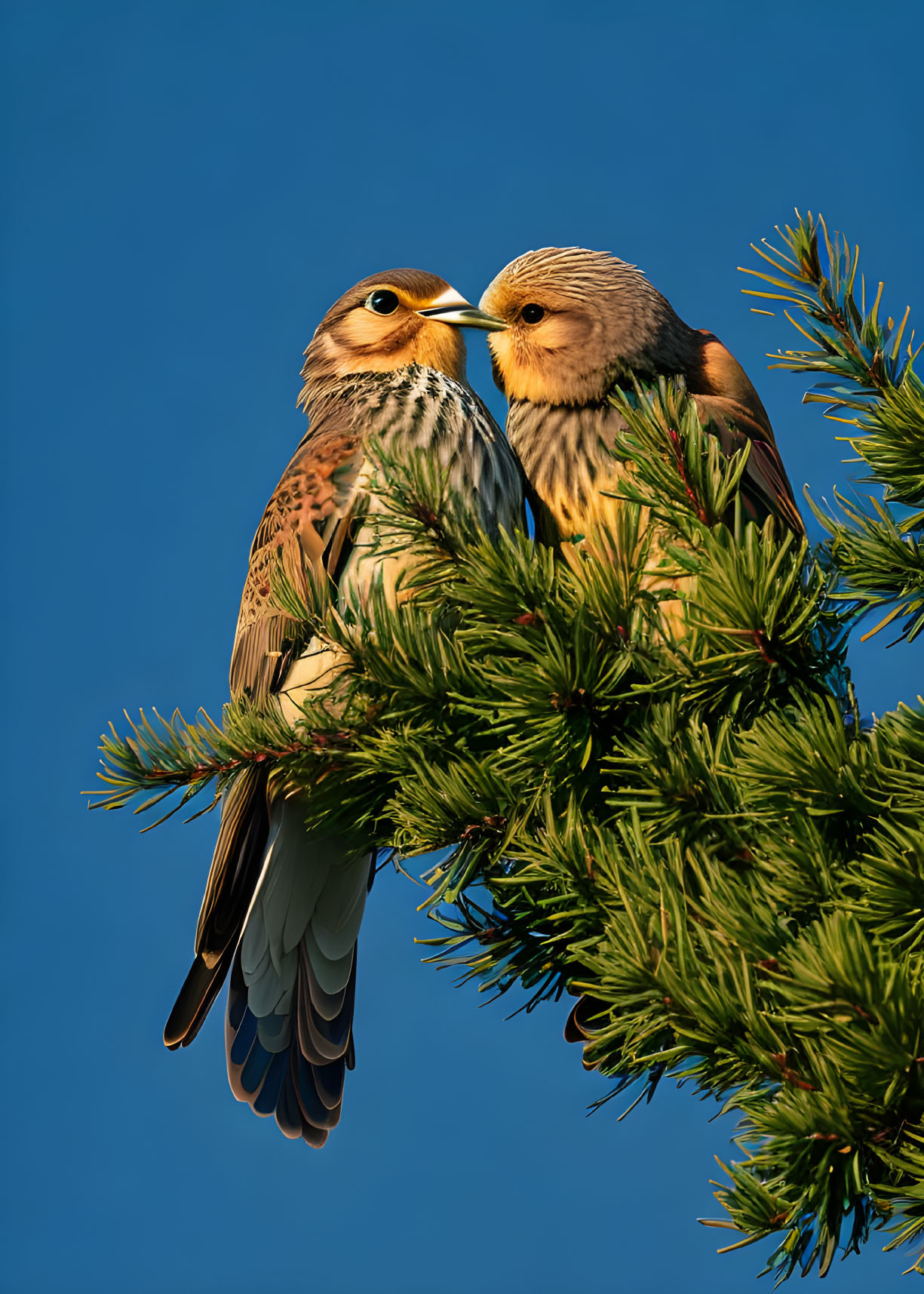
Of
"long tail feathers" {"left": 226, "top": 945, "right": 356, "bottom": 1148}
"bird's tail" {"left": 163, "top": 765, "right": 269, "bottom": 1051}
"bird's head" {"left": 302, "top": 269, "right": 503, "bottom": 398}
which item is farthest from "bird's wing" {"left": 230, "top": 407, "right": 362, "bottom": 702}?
"long tail feathers" {"left": 226, "top": 945, "right": 356, "bottom": 1148}

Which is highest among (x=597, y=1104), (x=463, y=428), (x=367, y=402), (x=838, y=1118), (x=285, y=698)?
(x=367, y=402)

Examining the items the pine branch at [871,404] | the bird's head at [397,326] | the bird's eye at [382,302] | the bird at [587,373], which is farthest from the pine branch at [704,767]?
the bird's eye at [382,302]

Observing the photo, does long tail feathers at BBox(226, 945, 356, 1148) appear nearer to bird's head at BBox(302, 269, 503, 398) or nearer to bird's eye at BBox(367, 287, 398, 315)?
bird's head at BBox(302, 269, 503, 398)

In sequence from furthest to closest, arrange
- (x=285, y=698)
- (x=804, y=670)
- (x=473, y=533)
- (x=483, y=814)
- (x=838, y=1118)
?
(x=285, y=698)
(x=483, y=814)
(x=473, y=533)
(x=804, y=670)
(x=838, y=1118)

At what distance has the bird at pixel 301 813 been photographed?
3.00m

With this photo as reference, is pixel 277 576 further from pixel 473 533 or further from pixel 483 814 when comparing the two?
pixel 483 814

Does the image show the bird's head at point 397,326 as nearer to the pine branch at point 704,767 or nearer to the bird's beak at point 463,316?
the bird's beak at point 463,316

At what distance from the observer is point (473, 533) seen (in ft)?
6.13

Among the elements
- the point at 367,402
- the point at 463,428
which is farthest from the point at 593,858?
the point at 367,402

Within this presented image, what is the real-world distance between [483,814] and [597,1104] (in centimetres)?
54

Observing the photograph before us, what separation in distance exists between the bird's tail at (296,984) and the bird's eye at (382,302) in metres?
1.55

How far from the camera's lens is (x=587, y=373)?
10.1 ft

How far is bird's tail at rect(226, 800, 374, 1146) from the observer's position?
3.12 metres

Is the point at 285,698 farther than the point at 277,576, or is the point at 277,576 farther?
the point at 285,698
